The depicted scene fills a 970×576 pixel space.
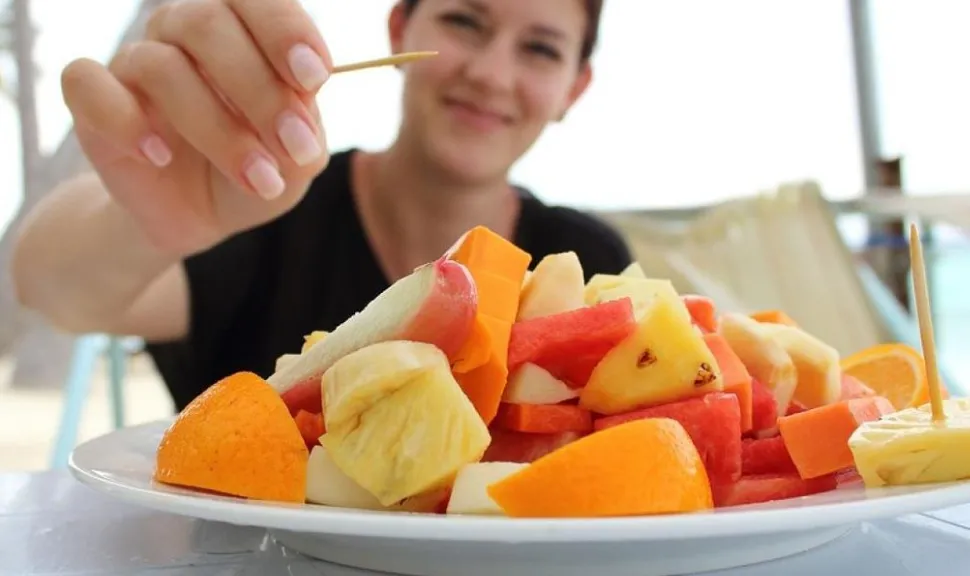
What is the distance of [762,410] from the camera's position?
1.60ft

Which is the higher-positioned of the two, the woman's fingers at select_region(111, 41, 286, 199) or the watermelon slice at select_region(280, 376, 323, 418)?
the woman's fingers at select_region(111, 41, 286, 199)

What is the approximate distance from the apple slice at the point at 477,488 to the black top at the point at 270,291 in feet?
2.96

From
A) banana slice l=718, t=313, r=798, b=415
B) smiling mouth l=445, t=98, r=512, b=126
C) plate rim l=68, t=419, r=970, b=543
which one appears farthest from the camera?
smiling mouth l=445, t=98, r=512, b=126

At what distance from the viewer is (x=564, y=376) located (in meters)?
0.47

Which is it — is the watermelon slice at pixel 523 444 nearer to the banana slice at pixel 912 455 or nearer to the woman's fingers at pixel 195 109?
the banana slice at pixel 912 455

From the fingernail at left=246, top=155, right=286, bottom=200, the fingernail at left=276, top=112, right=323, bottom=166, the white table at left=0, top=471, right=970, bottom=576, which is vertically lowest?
the white table at left=0, top=471, right=970, bottom=576

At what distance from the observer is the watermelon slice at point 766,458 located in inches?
17.9

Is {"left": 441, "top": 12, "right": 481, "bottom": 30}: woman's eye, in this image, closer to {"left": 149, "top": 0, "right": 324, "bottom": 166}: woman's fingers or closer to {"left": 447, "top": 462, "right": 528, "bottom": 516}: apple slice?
{"left": 149, "top": 0, "right": 324, "bottom": 166}: woman's fingers

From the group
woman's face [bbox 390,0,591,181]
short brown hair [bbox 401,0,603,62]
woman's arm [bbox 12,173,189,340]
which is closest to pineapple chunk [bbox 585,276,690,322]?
woman's arm [bbox 12,173,189,340]

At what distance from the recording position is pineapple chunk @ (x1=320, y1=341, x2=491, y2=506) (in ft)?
1.25

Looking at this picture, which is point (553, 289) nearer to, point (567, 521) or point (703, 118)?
point (567, 521)

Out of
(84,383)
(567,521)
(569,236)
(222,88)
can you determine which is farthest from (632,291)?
(84,383)

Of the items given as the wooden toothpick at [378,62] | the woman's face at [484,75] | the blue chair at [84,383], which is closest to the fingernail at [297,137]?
the wooden toothpick at [378,62]

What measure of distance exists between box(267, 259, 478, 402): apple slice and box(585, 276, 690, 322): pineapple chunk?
0.39 ft
